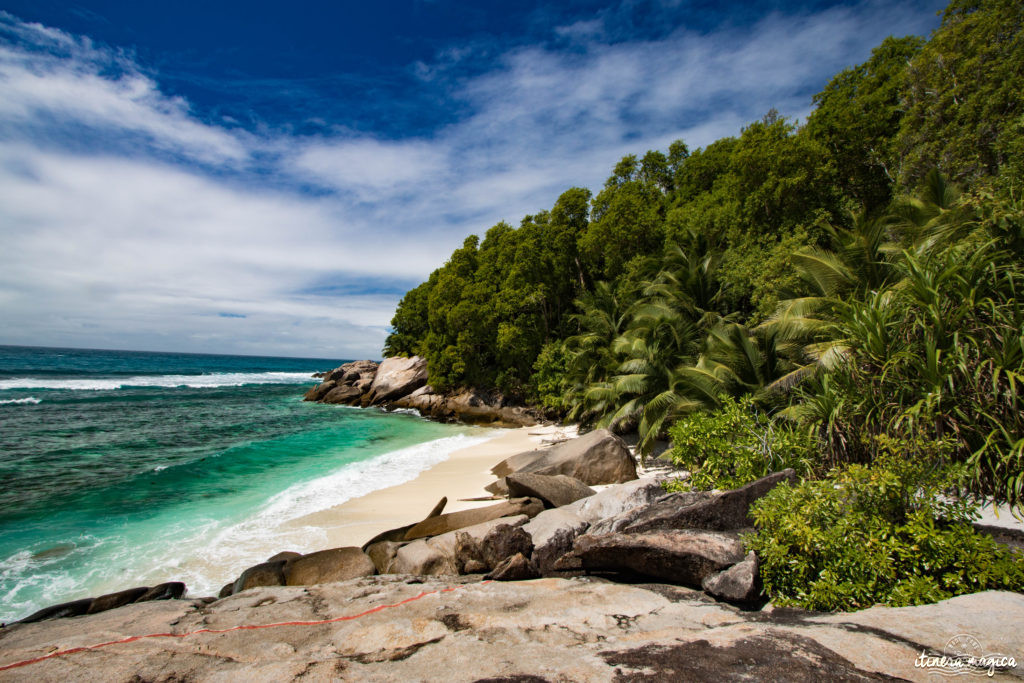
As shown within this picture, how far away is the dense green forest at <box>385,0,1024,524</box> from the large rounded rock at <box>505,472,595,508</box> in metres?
2.74

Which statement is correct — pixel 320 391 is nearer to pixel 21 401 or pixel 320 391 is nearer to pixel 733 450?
pixel 21 401

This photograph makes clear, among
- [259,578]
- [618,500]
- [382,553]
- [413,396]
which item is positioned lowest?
[259,578]

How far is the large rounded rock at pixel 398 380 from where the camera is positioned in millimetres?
32875

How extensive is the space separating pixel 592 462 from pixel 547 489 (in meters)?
2.35

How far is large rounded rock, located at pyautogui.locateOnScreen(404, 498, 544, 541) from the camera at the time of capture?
776cm

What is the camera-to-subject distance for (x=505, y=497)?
10.1 metres

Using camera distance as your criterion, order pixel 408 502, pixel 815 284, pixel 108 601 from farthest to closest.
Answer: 1. pixel 408 502
2. pixel 815 284
3. pixel 108 601

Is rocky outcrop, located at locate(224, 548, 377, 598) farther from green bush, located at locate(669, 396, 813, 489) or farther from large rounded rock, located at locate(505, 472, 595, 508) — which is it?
green bush, located at locate(669, 396, 813, 489)

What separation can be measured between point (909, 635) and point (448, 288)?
1024 inches

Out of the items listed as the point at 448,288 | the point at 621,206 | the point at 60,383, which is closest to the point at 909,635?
the point at 621,206

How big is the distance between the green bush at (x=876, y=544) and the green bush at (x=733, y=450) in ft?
5.71

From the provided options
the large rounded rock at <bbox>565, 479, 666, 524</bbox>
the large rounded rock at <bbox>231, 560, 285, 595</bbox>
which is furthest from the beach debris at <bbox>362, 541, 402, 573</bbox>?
the large rounded rock at <bbox>565, 479, 666, 524</bbox>

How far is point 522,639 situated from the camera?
3.71m

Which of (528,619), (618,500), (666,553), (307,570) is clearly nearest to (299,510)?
(307,570)
